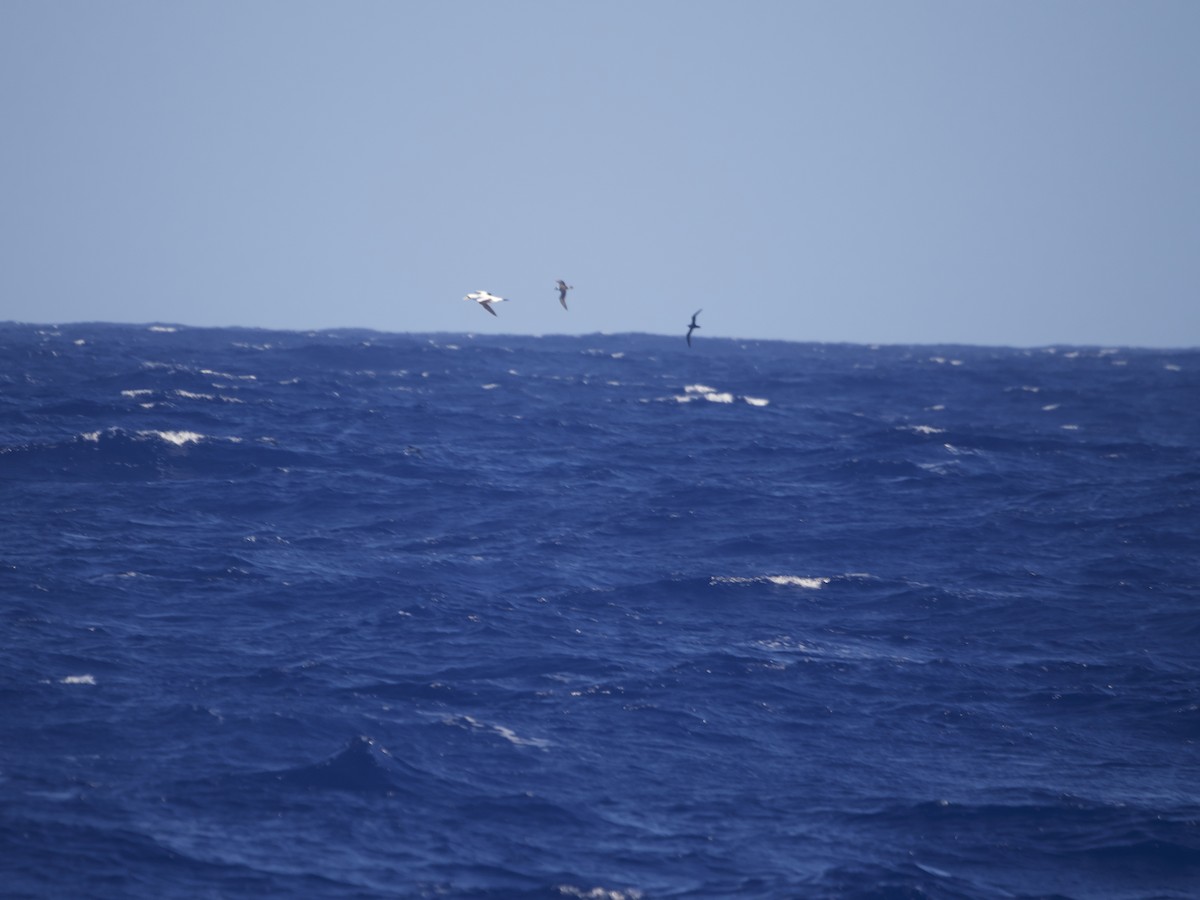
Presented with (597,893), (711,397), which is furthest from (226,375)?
(597,893)

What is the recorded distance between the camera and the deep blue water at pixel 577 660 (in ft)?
66.8

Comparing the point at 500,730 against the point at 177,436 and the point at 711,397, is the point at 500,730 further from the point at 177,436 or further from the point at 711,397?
the point at 711,397

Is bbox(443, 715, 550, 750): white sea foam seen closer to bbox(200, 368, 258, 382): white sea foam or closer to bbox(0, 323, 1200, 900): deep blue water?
bbox(0, 323, 1200, 900): deep blue water

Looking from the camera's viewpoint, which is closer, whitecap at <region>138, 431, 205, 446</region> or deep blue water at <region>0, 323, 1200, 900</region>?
deep blue water at <region>0, 323, 1200, 900</region>

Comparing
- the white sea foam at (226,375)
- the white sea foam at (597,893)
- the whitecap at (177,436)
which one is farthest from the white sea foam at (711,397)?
the white sea foam at (597,893)

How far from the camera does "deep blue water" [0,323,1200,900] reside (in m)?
20.4

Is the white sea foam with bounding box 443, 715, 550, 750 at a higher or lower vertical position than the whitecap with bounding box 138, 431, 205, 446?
lower

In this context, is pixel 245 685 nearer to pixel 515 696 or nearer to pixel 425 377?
pixel 515 696

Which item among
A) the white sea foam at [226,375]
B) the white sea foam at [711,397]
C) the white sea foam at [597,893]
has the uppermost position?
the white sea foam at [711,397]

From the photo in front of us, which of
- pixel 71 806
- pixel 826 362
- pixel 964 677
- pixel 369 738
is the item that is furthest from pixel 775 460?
pixel 826 362

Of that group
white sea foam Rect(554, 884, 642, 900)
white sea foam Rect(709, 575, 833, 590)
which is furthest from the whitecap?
white sea foam Rect(554, 884, 642, 900)

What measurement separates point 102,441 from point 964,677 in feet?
99.8

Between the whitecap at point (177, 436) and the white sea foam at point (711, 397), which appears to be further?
the white sea foam at point (711, 397)

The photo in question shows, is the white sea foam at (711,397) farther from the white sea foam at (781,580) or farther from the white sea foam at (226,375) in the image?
the white sea foam at (781,580)
